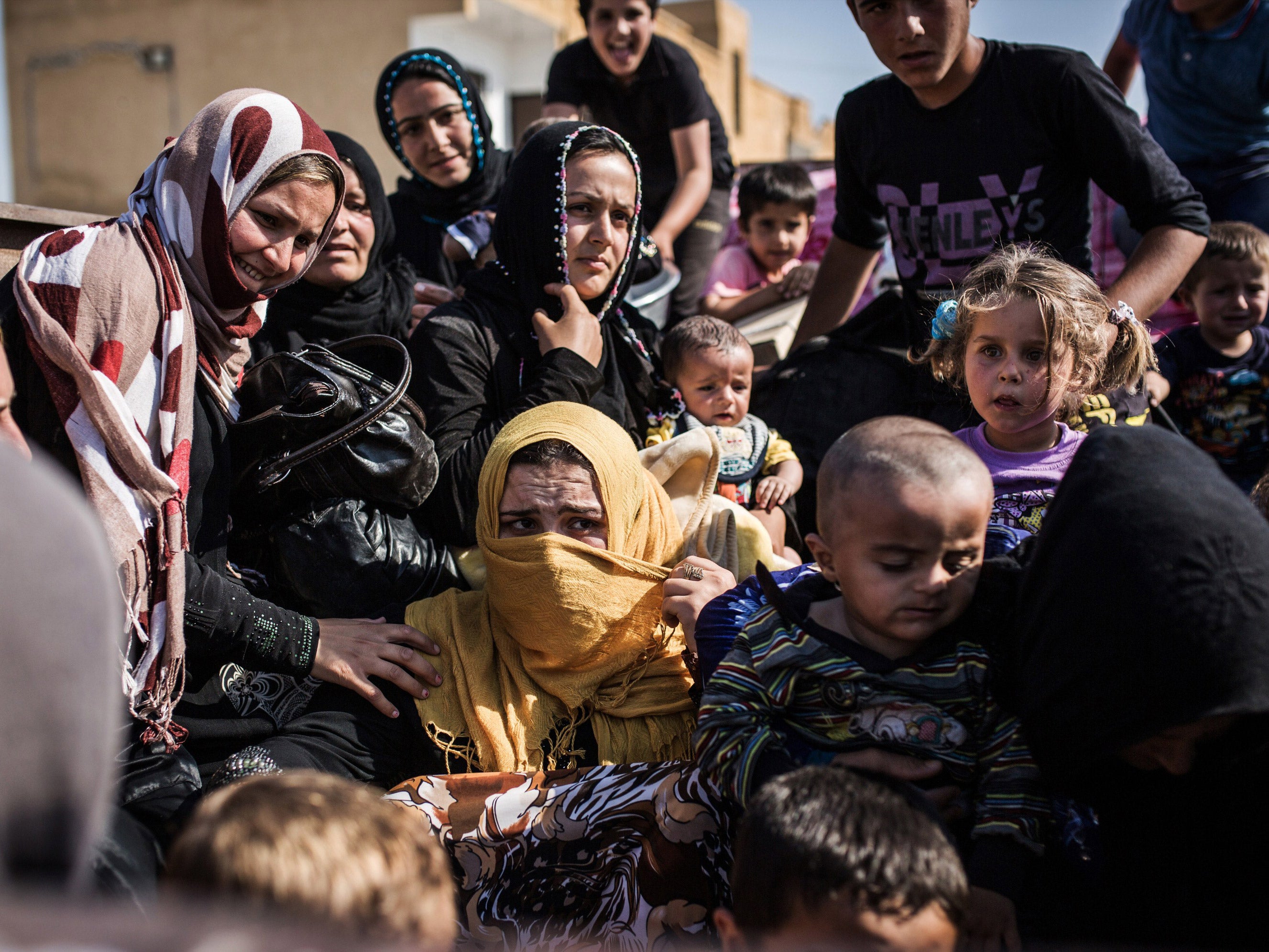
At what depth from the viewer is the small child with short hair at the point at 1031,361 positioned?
8.58 ft

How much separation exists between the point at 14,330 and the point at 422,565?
3.40 ft

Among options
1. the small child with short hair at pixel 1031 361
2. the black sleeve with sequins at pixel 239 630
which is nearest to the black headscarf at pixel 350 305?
the black sleeve with sequins at pixel 239 630

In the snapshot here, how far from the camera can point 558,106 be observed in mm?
5234

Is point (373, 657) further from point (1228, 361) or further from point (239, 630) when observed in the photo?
point (1228, 361)

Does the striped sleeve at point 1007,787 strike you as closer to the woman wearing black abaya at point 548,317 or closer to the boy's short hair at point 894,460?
the boy's short hair at point 894,460

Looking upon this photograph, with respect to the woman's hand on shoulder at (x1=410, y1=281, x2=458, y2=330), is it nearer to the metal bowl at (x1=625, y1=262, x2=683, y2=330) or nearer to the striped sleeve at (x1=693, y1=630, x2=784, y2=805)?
the metal bowl at (x1=625, y1=262, x2=683, y2=330)

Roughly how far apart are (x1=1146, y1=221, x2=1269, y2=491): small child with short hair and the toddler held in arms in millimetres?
2710

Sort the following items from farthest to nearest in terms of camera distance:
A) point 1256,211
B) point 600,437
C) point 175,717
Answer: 1. point 1256,211
2. point 600,437
3. point 175,717

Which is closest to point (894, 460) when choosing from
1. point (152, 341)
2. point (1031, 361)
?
point (1031, 361)

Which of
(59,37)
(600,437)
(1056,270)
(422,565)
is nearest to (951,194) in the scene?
(1056,270)

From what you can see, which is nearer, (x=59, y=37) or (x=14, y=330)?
(x=14, y=330)

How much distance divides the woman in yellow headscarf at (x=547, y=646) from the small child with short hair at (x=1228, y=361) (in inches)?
104

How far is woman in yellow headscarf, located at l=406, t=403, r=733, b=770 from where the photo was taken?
2.37 m

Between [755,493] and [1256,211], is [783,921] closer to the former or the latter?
[755,493]
